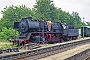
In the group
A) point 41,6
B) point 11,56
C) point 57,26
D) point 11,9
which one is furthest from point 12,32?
point 41,6

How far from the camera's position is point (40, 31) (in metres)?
27.6

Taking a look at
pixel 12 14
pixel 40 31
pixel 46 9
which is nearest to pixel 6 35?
pixel 40 31

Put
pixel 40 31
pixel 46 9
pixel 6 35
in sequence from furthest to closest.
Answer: pixel 46 9
pixel 6 35
pixel 40 31

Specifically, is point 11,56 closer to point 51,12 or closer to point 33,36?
point 33,36

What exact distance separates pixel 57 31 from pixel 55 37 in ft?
4.68

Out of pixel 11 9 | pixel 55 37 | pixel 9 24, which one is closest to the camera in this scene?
pixel 55 37

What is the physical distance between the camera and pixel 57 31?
31.3m

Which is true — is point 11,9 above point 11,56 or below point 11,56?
above

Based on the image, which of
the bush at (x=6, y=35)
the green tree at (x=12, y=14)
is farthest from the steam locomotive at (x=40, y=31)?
the green tree at (x=12, y=14)

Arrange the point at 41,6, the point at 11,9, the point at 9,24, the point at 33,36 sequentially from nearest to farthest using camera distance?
the point at 33,36, the point at 9,24, the point at 11,9, the point at 41,6

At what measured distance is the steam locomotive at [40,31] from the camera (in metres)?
25.3

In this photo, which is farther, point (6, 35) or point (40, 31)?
point (6, 35)

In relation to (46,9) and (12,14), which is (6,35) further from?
(46,9)

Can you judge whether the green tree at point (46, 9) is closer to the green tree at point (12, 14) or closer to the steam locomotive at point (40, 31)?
the green tree at point (12, 14)
